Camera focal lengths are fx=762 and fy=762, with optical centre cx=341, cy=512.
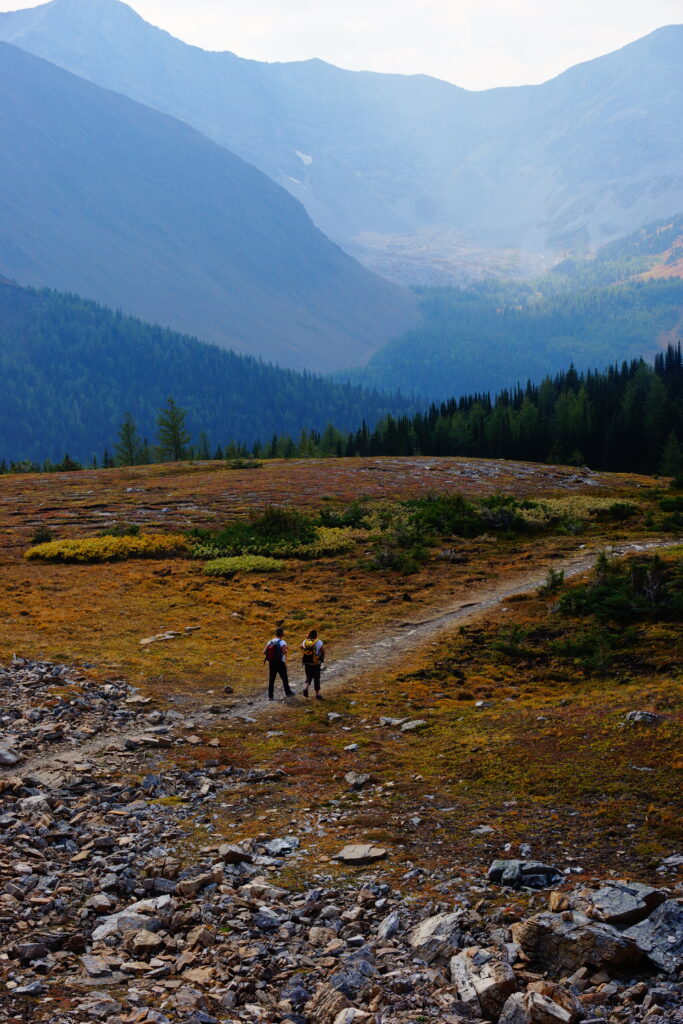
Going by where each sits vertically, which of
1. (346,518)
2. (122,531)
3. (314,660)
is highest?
(122,531)

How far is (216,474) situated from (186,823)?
209 feet

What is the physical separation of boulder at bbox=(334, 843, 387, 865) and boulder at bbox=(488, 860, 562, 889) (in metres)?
1.98

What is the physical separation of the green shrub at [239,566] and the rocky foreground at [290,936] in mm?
24488

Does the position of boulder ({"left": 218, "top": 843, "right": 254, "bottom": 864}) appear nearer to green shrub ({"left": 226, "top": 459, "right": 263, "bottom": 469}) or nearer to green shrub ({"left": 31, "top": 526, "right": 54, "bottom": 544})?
green shrub ({"left": 31, "top": 526, "right": 54, "bottom": 544})

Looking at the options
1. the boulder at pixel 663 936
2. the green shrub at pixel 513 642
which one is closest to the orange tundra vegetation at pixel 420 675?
the green shrub at pixel 513 642

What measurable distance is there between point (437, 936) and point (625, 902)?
2571 millimetres

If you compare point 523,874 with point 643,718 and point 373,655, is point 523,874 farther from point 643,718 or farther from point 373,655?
point 373,655

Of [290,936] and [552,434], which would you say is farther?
[552,434]

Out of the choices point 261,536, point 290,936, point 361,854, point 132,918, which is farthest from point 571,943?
point 261,536

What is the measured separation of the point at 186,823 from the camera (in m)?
14.8

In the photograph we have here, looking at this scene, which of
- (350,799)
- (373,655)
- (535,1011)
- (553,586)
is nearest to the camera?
(535,1011)

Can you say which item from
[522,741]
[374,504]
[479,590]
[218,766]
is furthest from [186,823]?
[374,504]

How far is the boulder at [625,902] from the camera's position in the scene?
10.0m

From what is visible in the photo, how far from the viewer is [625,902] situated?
10.2 m
